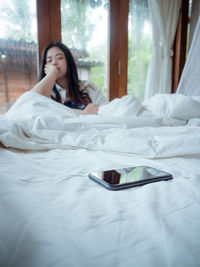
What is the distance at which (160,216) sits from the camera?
1.01 ft

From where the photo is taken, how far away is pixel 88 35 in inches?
90.7

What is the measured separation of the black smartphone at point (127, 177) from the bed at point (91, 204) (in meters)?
0.01

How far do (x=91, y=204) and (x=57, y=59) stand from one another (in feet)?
5.87

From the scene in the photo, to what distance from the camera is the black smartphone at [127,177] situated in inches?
16.3

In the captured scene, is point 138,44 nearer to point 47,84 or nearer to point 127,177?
point 47,84

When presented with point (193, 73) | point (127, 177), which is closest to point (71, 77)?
point (193, 73)

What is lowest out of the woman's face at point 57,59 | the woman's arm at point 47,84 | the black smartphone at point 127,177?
the black smartphone at point 127,177

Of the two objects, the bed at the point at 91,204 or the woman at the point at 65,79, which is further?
the woman at the point at 65,79

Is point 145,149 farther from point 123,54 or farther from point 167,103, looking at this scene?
point 123,54

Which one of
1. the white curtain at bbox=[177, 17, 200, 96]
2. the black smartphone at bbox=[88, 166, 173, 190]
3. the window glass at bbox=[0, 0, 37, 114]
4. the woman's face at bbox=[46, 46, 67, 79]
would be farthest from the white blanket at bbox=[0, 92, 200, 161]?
the window glass at bbox=[0, 0, 37, 114]

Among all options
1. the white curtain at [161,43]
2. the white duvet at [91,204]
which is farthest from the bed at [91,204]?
the white curtain at [161,43]

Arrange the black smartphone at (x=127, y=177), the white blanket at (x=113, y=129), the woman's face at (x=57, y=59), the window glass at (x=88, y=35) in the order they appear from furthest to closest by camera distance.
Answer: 1. the window glass at (x=88, y=35)
2. the woman's face at (x=57, y=59)
3. the white blanket at (x=113, y=129)
4. the black smartphone at (x=127, y=177)

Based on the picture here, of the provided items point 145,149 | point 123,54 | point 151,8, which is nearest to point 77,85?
point 123,54

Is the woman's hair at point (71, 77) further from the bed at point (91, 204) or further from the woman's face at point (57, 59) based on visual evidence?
the bed at point (91, 204)
